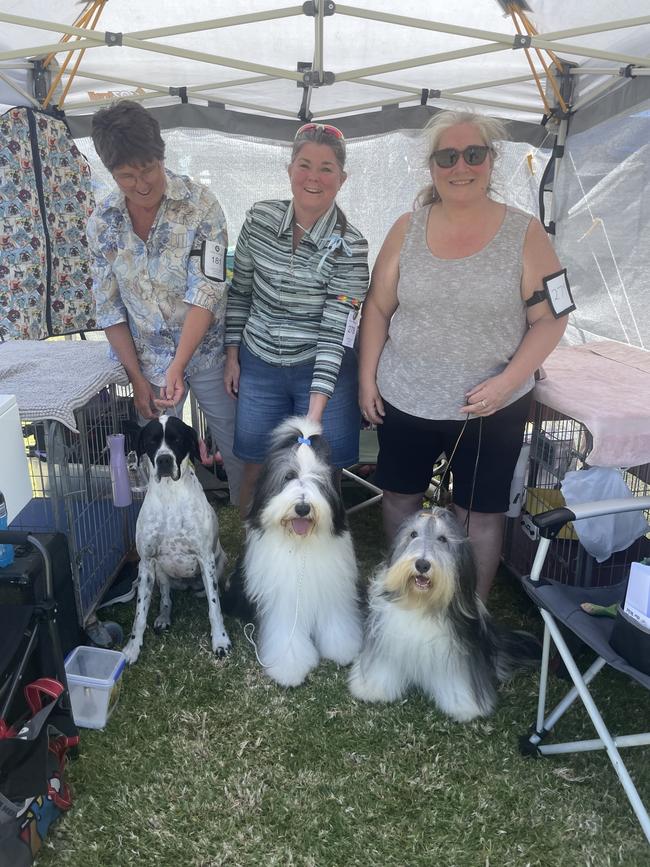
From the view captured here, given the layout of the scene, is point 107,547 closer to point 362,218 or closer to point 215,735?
point 215,735

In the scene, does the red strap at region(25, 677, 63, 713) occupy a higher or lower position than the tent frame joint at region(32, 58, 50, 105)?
lower

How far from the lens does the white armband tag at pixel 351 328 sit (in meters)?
2.62

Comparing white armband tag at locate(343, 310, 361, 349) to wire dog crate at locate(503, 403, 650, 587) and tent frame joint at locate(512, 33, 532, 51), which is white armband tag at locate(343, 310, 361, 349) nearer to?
wire dog crate at locate(503, 403, 650, 587)

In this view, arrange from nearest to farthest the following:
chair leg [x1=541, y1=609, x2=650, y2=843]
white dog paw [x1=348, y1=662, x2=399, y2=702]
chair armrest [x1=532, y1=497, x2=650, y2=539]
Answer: chair leg [x1=541, y1=609, x2=650, y2=843], chair armrest [x1=532, y1=497, x2=650, y2=539], white dog paw [x1=348, y1=662, x2=399, y2=702]

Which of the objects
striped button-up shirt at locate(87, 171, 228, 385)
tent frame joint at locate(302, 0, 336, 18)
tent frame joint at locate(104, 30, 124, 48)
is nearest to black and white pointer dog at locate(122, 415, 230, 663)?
striped button-up shirt at locate(87, 171, 228, 385)

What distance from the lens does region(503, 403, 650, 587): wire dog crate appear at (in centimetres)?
284

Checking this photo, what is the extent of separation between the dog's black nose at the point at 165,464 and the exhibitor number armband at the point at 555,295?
1.45 m

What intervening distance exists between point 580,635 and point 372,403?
3.84ft

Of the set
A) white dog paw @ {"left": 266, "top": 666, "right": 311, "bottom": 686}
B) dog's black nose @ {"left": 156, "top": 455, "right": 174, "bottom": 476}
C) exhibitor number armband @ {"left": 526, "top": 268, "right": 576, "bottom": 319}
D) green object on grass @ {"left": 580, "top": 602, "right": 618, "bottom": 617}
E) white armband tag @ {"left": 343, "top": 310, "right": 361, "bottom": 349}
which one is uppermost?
exhibitor number armband @ {"left": 526, "top": 268, "right": 576, "bottom": 319}

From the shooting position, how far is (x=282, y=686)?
2586 mm

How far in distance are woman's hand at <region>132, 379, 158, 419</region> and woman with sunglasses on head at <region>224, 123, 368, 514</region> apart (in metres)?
0.38

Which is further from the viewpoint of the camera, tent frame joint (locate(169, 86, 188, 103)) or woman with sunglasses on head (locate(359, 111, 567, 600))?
tent frame joint (locate(169, 86, 188, 103))

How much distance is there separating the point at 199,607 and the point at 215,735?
85 cm

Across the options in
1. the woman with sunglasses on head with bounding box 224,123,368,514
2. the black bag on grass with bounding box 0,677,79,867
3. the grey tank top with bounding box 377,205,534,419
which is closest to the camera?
the black bag on grass with bounding box 0,677,79,867
